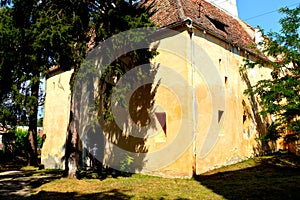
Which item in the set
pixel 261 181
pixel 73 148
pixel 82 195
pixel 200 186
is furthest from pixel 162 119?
pixel 82 195

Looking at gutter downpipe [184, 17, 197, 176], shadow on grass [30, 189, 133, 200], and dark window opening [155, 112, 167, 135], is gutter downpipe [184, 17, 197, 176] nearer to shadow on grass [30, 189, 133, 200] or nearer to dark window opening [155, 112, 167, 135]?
dark window opening [155, 112, 167, 135]

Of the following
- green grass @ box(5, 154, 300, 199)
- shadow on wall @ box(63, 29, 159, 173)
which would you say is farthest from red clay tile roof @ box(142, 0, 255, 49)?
green grass @ box(5, 154, 300, 199)

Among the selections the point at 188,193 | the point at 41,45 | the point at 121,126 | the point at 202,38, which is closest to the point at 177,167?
the point at 188,193

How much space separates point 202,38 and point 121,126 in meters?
5.77

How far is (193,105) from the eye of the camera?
33.8 feet

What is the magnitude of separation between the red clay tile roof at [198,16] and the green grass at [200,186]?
615 cm

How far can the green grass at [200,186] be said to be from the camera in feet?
23.8

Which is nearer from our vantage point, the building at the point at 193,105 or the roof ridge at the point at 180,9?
the building at the point at 193,105

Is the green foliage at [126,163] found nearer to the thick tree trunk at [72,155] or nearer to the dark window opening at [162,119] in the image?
the dark window opening at [162,119]

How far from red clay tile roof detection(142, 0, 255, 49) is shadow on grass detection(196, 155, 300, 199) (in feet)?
19.4

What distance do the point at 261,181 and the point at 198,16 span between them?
770 centimetres

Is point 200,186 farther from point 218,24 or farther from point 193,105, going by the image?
point 218,24

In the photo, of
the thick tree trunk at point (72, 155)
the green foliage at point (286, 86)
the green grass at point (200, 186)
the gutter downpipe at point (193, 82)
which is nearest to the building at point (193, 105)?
the gutter downpipe at point (193, 82)

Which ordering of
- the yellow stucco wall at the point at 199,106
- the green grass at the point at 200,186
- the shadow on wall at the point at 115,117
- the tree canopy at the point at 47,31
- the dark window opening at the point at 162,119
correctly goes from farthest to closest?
the dark window opening at the point at 162,119
the yellow stucco wall at the point at 199,106
the shadow on wall at the point at 115,117
the tree canopy at the point at 47,31
the green grass at the point at 200,186
